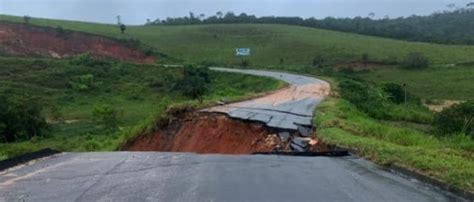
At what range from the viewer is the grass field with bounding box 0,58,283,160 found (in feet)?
152

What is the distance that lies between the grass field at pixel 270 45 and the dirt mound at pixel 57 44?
19.1ft

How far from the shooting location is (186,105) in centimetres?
2389

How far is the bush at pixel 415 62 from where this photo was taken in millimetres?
67562

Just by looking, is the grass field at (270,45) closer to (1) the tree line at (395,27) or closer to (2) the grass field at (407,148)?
(1) the tree line at (395,27)

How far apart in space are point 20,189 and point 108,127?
28.9m

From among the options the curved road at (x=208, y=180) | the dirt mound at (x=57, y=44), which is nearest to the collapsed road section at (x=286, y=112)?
the curved road at (x=208, y=180)

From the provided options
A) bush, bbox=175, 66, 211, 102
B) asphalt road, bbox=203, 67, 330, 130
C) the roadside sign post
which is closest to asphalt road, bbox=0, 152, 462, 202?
asphalt road, bbox=203, 67, 330, 130

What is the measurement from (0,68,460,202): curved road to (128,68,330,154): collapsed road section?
3.97 metres

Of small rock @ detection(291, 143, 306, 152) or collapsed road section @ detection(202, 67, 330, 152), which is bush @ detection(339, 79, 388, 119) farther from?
small rock @ detection(291, 143, 306, 152)

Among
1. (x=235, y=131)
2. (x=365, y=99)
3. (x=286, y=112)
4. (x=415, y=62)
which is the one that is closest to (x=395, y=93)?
(x=365, y=99)

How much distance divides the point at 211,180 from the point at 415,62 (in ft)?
202

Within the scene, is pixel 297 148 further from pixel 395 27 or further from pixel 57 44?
pixel 395 27

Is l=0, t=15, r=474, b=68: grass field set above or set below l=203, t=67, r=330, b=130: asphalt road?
below

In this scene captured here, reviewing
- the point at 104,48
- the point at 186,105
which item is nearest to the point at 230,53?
the point at 104,48
